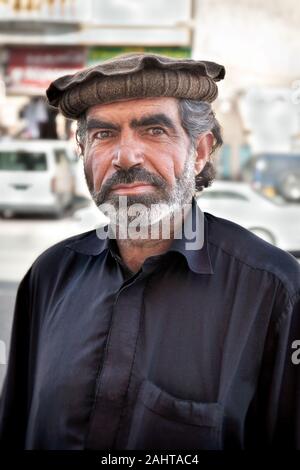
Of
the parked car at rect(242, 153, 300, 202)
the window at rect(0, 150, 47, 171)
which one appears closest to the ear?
the parked car at rect(242, 153, 300, 202)

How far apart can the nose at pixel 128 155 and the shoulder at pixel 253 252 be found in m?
0.22

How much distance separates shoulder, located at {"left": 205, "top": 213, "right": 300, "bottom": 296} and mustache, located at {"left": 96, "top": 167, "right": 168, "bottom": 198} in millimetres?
161

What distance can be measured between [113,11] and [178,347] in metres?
7.00

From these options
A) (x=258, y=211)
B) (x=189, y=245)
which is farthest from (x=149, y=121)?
(x=258, y=211)

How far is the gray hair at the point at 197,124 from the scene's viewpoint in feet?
4.01

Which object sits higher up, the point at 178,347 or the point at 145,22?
the point at 145,22

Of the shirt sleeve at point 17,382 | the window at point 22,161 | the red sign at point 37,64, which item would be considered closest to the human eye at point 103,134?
the shirt sleeve at point 17,382

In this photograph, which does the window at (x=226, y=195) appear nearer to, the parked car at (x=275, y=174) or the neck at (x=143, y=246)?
the parked car at (x=275, y=174)

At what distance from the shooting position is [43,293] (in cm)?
135

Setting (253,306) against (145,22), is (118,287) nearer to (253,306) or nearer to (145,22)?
(253,306)

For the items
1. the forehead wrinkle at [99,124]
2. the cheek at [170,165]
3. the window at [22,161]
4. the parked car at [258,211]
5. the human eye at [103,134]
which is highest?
the forehead wrinkle at [99,124]

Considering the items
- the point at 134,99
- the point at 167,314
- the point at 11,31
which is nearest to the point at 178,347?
the point at 167,314

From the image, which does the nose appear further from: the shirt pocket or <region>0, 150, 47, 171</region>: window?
<region>0, 150, 47, 171</region>: window

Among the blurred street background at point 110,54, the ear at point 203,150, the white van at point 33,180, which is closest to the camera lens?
the ear at point 203,150
